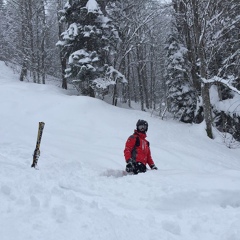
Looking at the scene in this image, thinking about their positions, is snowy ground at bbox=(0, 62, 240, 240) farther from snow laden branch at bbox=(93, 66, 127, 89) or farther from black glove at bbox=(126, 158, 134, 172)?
snow laden branch at bbox=(93, 66, 127, 89)

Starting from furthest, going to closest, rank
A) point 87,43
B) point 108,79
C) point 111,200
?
1. point 87,43
2. point 108,79
3. point 111,200

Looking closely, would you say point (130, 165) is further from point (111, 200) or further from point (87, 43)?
point (87, 43)

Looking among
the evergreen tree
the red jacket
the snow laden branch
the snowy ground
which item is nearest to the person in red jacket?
the red jacket

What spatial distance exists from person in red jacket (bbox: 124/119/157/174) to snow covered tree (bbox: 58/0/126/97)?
923 cm

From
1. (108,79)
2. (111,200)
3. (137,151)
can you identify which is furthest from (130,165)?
(108,79)

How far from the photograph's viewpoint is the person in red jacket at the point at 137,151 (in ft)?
21.4

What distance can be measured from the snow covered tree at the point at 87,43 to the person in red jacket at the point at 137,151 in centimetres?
923

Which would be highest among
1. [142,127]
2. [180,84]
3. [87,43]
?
[87,43]

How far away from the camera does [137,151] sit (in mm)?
6641

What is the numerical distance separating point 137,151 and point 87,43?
37.7 ft

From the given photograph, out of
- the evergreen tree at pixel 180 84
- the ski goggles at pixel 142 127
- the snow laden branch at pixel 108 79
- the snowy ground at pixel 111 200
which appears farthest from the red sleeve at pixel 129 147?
the evergreen tree at pixel 180 84

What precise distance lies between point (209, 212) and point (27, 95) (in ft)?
42.1

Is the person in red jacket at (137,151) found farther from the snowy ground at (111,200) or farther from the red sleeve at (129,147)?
the snowy ground at (111,200)

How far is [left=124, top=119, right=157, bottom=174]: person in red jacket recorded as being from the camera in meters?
6.51
